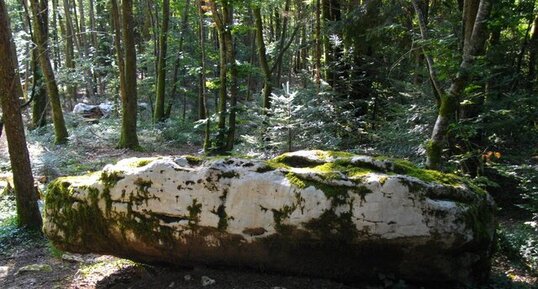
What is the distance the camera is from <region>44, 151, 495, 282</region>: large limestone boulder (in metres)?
4.29

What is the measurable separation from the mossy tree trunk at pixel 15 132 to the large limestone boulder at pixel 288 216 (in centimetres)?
286

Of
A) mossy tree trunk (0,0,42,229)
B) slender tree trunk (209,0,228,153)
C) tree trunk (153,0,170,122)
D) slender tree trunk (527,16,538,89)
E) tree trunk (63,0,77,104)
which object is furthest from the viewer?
tree trunk (63,0,77,104)

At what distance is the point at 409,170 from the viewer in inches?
187

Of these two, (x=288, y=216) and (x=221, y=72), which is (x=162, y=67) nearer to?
(x=221, y=72)

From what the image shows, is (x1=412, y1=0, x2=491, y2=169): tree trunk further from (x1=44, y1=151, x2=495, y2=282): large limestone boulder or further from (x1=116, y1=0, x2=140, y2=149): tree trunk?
(x1=116, y1=0, x2=140, y2=149): tree trunk

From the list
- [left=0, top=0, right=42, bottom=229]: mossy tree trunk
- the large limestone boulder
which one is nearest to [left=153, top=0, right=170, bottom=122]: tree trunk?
[left=0, top=0, right=42, bottom=229]: mossy tree trunk

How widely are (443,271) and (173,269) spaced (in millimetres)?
3186

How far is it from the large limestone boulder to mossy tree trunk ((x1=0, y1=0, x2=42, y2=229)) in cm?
286

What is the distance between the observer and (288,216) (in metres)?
4.45

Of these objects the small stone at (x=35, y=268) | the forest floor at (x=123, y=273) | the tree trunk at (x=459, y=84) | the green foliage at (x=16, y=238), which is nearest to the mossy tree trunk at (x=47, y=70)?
the forest floor at (x=123, y=273)

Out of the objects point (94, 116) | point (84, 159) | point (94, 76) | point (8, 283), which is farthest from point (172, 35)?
point (8, 283)

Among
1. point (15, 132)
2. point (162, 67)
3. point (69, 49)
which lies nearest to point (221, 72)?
point (15, 132)

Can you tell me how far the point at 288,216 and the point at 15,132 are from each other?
5.59m

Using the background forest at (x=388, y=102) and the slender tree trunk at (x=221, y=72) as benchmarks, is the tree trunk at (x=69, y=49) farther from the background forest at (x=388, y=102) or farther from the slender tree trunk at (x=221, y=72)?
the slender tree trunk at (x=221, y=72)
